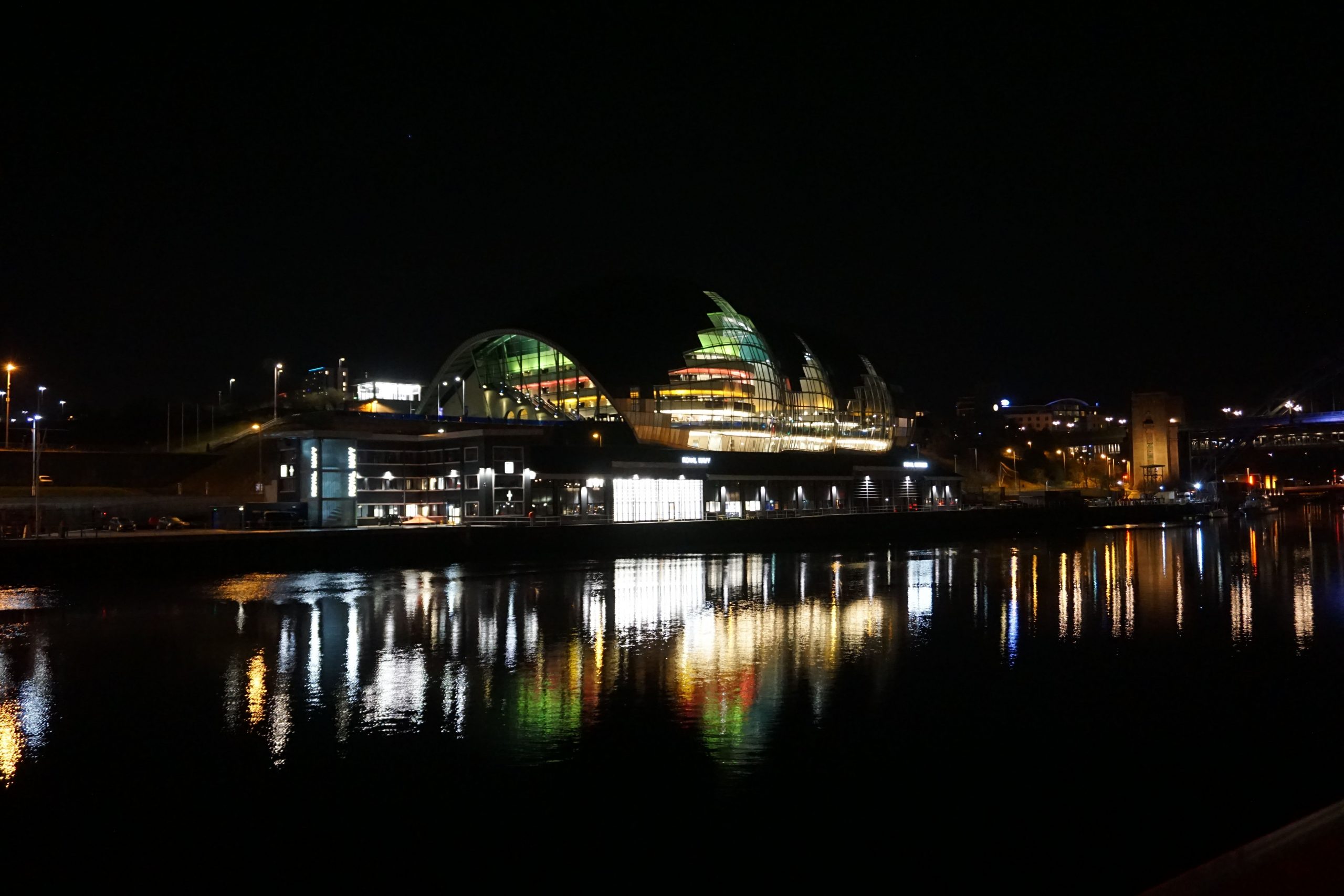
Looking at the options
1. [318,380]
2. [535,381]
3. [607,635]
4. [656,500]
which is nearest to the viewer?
[607,635]

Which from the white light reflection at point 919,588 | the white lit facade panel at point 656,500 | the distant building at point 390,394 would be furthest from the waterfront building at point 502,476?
the distant building at point 390,394

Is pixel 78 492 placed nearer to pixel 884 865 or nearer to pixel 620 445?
pixel 620 445

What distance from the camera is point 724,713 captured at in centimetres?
1446

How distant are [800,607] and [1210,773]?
1507 centimetres

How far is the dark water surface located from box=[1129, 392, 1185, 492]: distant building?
97.4 meters

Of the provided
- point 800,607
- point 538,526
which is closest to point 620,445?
point 538,526

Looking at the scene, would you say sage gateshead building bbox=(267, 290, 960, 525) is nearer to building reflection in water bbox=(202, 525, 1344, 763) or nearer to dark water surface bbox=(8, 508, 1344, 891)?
building reflection in water bbox=(202, 525, 1344, 763)

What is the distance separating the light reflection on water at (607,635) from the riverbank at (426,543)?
251cm

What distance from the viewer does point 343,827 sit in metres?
10.1

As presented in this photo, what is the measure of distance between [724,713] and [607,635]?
7.73 m

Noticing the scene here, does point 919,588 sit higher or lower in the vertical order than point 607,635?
lower

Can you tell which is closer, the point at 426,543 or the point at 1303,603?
the point at 1303,603

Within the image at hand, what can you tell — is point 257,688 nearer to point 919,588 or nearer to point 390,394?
point 919,588

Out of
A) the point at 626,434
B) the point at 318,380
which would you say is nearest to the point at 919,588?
the point at 626,434
